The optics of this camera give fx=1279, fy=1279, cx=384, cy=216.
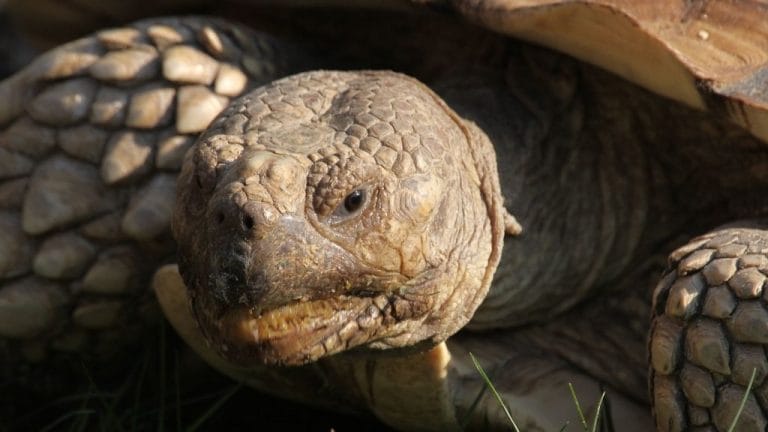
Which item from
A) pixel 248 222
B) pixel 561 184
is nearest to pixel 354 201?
pixel 248 222

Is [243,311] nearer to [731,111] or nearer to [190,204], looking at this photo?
[190,204]

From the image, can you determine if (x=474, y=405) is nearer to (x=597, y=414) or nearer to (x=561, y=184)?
(x=597, y=414)

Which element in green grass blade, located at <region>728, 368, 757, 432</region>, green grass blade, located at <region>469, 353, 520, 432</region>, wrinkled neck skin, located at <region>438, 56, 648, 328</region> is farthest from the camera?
wrinkled neck skin, located at <region>438, 56, 648, 328</region>

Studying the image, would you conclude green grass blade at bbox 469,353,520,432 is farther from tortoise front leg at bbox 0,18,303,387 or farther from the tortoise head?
tortoise front leg at bbox 0,18,303,387

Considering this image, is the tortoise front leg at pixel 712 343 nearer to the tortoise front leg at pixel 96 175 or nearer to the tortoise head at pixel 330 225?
the tortoise head at pixel 330 225

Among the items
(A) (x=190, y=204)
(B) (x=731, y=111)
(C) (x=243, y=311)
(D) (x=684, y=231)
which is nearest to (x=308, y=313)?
(C) (x=243, y=311)

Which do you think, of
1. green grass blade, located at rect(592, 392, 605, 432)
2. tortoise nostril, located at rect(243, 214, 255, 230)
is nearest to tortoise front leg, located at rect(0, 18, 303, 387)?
tortoise nostril, located at rect(243, 214, 255, 230)

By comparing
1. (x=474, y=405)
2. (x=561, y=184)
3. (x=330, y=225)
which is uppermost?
(x=330, y=225)
